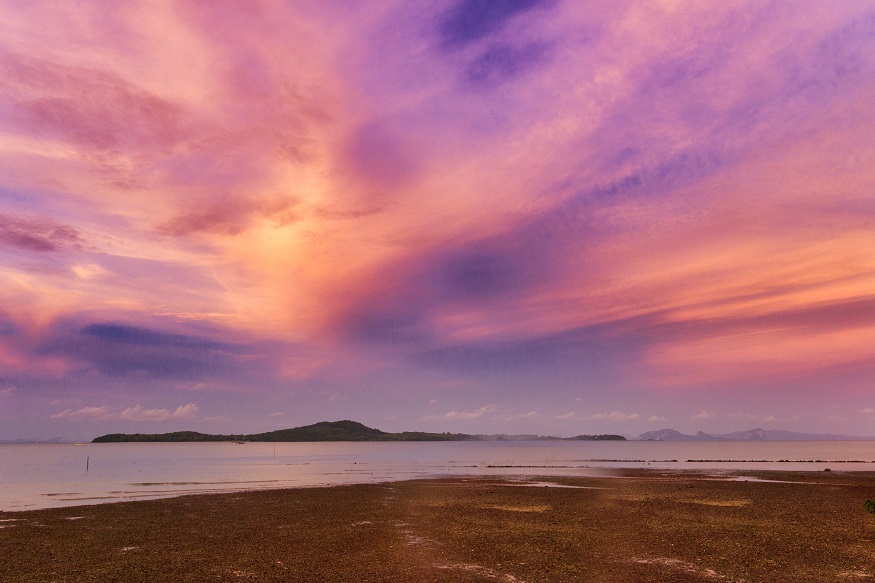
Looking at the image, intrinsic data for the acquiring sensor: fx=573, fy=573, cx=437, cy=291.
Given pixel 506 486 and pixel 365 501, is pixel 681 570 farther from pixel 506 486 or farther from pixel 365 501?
pixel 506 486

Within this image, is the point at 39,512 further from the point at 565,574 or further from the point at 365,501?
the point at 565,574

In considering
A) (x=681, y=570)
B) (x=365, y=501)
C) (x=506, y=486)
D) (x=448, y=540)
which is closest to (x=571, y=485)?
(x=506, y=486)

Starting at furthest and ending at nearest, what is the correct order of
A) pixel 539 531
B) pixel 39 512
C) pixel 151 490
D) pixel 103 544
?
pixel 151 490
pixel 39 512
pixel 539 531
pixel 103 544

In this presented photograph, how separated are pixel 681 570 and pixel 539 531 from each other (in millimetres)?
9842

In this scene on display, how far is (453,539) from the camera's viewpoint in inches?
1136

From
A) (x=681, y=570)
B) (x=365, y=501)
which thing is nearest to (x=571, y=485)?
(x=365, y=501)

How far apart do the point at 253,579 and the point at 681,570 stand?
53.7 feet

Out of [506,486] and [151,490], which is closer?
[506,486]

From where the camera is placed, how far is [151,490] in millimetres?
63000

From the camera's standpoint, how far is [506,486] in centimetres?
5856

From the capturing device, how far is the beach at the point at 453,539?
73.1ft

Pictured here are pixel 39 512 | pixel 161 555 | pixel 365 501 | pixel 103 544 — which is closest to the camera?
pixel 161 555

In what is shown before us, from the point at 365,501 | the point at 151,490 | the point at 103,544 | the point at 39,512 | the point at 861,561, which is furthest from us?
the point at 151,490

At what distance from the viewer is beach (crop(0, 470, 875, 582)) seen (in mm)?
22286
